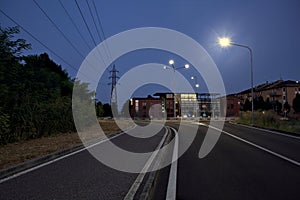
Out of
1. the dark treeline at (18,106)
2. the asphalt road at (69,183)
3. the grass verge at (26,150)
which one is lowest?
the grass verge at (26,150)

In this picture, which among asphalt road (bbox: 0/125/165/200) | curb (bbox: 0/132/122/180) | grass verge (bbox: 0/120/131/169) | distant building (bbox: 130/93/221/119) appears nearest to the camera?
asphalt road (bbox: 0/125/165/200)

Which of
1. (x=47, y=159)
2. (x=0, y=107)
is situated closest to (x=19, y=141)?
(x=0, y=107)

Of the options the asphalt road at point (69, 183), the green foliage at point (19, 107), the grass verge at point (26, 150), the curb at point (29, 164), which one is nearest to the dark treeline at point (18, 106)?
the green foliage at point (19, 107)

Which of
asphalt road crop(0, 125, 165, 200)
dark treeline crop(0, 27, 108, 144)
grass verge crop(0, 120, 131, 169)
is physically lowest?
grass verge crop(0, 120, 131, 169)

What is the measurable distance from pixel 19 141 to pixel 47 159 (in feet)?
20.1

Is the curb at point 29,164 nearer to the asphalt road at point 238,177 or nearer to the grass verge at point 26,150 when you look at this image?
the grass verge at point 26,150

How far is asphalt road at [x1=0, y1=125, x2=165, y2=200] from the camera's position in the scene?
447cm

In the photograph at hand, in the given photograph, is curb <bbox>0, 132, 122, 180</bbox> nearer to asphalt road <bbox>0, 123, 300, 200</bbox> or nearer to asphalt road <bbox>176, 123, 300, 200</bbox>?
asphalt road <bbox>0, 123, 300, 200</bbox>

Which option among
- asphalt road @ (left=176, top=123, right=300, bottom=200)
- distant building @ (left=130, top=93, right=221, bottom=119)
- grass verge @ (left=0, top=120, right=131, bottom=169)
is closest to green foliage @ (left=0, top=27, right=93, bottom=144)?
grass verge @ (left=0, top=120, right=131, bottom=169)

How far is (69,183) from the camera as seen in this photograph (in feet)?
17.0

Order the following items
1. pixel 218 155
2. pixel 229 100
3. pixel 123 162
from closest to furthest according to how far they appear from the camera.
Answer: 1. pixel 123 162
2. pixel 218 155
3. pixel 229 100

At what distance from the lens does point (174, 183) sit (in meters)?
5.36

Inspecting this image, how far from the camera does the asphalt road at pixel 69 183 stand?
4.47m

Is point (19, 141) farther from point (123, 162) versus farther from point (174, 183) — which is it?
point (174, 183)
